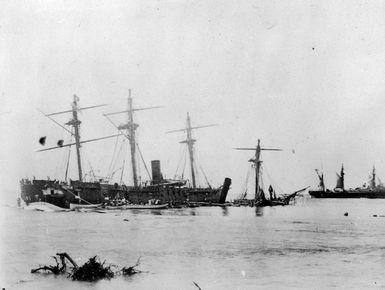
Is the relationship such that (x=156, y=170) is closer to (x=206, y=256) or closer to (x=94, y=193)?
(x=94, y=193)

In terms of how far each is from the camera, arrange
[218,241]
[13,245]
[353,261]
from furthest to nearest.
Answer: [218,241] < [13,245] < [353,261]

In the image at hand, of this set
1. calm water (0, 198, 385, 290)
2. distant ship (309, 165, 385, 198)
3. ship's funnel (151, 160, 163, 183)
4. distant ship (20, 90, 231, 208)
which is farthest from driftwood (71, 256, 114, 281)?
distant ship (309, 165, 385, 198)

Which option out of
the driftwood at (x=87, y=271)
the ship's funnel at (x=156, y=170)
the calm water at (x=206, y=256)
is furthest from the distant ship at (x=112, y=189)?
the driftwood at (x=87, y=271)

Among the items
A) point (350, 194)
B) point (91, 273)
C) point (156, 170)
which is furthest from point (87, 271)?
point (350, 194)

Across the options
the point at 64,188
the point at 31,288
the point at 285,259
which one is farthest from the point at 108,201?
the point at 31,288

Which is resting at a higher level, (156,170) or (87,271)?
(156,170)

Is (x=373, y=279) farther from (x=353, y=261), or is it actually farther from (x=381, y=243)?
(x=381, y=243)

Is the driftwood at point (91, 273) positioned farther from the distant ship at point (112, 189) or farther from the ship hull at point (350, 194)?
the ship hull at point (350, 194)

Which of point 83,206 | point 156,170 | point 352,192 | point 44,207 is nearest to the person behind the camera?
point 44,207

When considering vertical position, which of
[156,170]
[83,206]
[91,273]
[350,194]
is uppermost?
[156,170]

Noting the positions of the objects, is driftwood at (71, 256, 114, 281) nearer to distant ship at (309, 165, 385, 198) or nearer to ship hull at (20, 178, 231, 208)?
ship hull at (20, 178, 231, 208)

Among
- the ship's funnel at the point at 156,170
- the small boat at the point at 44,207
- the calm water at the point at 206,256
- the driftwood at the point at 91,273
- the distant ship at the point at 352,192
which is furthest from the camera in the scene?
the distant ship at the point at 352,192
